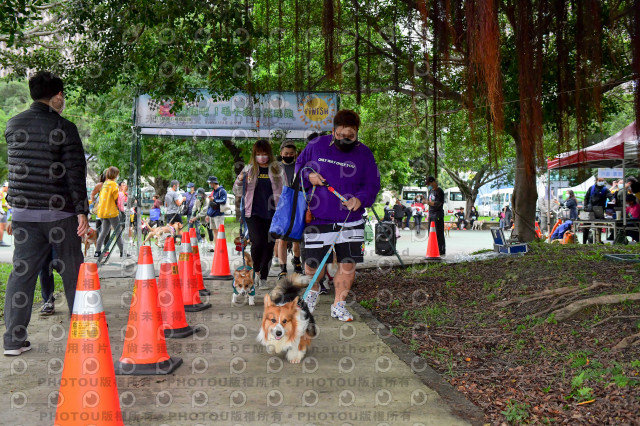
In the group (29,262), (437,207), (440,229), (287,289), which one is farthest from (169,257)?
(440,229)

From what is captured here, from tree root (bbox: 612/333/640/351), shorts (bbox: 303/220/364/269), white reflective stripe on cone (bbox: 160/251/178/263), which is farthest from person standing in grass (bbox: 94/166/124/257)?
tree root (bbox: 612/333/640/351)

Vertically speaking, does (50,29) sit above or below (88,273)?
above

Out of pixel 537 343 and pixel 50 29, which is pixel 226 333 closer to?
pixel 537 343

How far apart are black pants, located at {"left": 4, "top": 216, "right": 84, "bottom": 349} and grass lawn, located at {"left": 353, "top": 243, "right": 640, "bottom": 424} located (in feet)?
9.09

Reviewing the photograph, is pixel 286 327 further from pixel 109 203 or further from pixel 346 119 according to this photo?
pixel 109 203

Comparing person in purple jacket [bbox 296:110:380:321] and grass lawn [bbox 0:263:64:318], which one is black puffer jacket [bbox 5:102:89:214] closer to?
person in purple jacket [bbox 296:110:380:321]

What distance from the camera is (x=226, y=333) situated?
4.97m

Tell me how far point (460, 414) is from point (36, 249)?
3180mm

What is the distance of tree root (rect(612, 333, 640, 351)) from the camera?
392 cm

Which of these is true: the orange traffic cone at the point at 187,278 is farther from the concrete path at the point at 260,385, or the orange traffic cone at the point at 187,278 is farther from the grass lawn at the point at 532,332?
the grass lawn at the point at 532,332

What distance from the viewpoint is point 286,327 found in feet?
13.1

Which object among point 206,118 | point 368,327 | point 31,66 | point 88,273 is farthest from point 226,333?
point 206,118

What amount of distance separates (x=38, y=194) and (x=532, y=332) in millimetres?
4060

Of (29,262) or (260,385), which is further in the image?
(29,262)
